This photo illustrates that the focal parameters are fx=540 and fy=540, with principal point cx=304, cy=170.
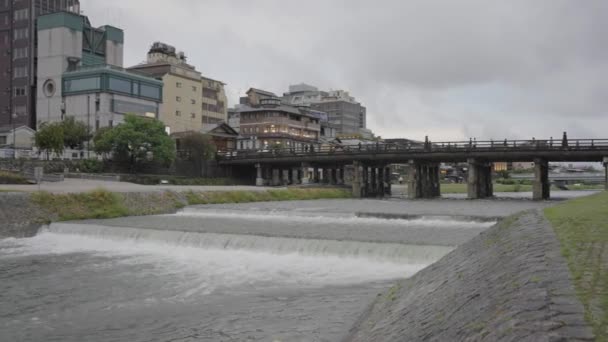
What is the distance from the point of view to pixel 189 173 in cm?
8062

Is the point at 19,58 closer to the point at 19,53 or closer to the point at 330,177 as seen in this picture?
the point at 19,53

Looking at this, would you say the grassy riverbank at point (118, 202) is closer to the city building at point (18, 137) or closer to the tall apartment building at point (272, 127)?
the city building at point (18, 137)

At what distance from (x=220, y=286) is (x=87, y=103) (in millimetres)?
76069

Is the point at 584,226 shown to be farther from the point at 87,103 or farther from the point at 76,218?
the point at 87,103

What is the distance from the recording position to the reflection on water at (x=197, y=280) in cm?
1205

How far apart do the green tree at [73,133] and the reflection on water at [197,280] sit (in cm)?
4849

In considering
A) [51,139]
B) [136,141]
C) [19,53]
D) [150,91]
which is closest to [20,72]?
[19,53]

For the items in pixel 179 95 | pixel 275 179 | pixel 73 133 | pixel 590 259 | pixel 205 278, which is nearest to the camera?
pixel 590 259

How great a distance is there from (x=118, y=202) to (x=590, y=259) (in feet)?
113

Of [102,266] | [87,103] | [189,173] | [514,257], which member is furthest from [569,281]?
[87,103]

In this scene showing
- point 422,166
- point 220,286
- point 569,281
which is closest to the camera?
point 569,281

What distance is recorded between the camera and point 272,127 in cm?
12262

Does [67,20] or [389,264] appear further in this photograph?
[67,20]

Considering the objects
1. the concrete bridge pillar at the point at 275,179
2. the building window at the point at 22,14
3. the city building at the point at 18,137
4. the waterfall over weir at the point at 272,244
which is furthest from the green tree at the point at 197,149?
the waterfall over weir at the point at 272,244
